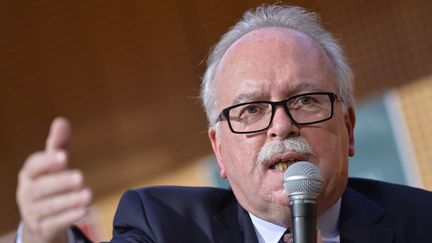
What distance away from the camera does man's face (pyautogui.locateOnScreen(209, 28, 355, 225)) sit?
2010mm

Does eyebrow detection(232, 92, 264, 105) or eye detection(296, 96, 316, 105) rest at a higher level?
eyebrow detection(232, 92, 264, 105)

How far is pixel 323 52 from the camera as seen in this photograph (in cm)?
224

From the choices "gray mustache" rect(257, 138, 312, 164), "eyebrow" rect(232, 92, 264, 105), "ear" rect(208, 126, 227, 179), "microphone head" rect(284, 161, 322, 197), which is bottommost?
"ear" rect(208, 126, 227, 179)

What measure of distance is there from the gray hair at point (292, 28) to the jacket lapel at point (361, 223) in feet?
0.98

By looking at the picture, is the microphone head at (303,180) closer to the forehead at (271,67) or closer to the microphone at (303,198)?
the microphone at (303,198)

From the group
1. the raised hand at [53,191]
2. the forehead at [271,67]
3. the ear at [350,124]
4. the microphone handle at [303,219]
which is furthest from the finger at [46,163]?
the ear at [350,124]

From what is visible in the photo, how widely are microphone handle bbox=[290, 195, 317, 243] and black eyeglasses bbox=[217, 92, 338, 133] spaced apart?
0.56 metres

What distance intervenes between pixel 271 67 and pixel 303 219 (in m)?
0.73

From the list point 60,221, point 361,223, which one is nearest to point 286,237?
point 361,223

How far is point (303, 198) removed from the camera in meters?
1.48

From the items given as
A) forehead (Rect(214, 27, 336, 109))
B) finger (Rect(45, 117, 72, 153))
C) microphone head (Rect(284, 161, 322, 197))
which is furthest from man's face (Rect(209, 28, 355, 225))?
finger (Rect(45, 117, 72, 153))

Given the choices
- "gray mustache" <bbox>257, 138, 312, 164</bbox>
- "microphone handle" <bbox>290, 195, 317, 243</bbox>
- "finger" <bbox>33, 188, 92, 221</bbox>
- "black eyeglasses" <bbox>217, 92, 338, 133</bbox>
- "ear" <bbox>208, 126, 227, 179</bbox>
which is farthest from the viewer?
"ear" <bbox>208, 126, 227, 179</bbox>

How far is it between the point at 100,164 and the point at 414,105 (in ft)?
6.30

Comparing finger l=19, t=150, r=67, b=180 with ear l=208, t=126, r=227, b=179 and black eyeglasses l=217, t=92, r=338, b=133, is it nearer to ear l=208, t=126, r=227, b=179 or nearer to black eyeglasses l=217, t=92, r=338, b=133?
black eyeglasses l=217, t=92, r=338, b=133
